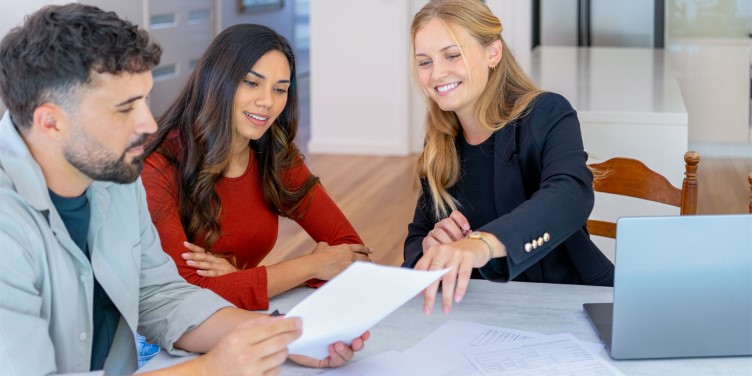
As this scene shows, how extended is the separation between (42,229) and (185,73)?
4225 mm

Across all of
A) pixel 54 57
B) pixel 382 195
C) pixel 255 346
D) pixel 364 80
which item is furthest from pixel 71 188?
pixel 364 80

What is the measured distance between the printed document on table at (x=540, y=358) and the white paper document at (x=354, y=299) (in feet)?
0.76

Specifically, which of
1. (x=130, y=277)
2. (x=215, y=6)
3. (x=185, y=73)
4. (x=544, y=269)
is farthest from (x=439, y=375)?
A: (x=215, y=6)

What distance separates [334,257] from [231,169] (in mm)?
323

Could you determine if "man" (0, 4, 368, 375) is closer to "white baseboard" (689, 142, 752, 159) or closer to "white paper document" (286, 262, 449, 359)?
"white paper document" (286, 262, 449, 359)

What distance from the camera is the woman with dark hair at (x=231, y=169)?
2.04m

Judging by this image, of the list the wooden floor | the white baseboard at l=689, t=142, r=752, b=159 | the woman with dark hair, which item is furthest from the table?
the white baseboard at l=689, t=142, r=752, b=159

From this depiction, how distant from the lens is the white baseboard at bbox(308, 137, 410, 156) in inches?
259

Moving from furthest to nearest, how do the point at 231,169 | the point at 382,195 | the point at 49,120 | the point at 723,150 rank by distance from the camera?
the point at 723,150 → the point at 382,195 → the point at 231,169 → the point at 49,120

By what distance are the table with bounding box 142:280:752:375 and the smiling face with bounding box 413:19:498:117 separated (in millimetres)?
392

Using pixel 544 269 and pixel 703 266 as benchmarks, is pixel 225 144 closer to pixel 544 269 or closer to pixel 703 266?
pixel 544 269

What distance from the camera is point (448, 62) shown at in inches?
80.2

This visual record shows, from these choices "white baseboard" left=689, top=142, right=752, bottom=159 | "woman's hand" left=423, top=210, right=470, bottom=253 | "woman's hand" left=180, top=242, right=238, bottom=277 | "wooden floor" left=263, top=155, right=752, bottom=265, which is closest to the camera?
"woman's hand" left=423, top=210, right=470, bottom=253

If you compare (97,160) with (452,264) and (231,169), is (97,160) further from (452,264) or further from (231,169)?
(231,169)
